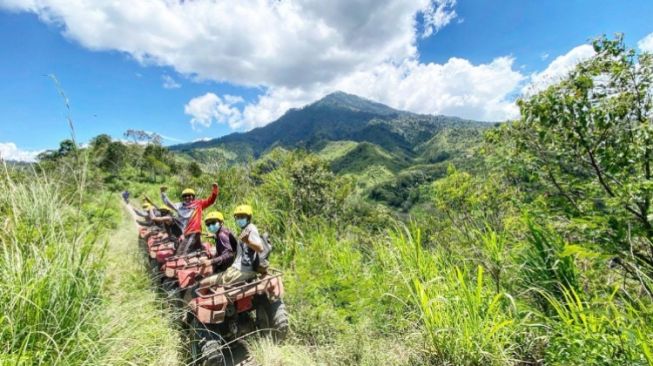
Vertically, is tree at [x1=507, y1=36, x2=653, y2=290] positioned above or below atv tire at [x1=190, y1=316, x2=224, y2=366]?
above

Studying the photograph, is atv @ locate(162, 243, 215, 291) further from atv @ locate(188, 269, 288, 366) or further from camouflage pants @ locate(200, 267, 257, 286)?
atv @ locate(188, 269, 288, 366)

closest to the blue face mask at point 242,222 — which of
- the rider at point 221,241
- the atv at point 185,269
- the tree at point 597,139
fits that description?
the rider at point 221,241

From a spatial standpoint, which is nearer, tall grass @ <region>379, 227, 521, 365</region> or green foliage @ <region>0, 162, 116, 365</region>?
green foliage @ <region>0, 162, 116, 365</region>

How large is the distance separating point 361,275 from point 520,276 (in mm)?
1892

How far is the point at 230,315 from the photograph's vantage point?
13.2ft

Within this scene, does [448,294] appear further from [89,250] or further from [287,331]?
[89,250]

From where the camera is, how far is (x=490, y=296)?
2.72 metres

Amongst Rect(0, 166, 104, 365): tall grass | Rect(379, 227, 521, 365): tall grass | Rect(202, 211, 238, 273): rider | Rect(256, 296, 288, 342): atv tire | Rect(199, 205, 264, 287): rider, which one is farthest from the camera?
Rect(202, 211, 238, 273): rider

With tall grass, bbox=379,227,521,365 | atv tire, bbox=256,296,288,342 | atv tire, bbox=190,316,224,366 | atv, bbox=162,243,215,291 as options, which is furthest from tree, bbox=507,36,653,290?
atv, bbox=162,243,215,291

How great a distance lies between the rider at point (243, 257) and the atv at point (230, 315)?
0.13m

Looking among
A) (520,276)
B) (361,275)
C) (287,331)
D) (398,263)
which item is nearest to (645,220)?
(520,276)

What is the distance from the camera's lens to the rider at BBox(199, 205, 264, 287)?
4121mm

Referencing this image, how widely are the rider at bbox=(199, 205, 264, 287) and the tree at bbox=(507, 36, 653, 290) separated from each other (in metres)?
3.46

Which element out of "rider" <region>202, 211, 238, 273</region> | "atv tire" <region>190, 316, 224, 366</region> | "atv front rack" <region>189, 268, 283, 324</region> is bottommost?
"atv tire" <region>190, 316, 224, 366</region>
